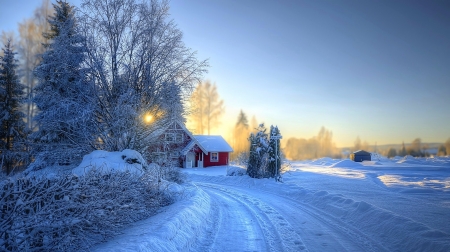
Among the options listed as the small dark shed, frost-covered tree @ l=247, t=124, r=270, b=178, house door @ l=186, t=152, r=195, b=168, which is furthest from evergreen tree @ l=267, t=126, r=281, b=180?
the small dark shed

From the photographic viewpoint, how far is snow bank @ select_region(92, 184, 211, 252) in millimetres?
4922

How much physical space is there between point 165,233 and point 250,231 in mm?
2794

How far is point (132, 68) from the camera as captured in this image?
12.3 metres

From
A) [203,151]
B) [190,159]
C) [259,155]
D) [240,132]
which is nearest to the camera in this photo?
[259,155]

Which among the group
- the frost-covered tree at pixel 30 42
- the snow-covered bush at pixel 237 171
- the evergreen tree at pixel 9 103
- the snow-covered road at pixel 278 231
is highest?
the frost-covered tree at pixel 30 42

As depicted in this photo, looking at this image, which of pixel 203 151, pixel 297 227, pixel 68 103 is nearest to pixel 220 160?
pixel 203 151

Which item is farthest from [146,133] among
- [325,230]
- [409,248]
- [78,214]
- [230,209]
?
[409,248]

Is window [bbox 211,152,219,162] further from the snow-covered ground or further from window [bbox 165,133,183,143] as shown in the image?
the snow-covered ground

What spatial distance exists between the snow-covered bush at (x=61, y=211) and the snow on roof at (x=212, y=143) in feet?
94.6

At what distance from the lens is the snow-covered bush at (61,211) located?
3988mm

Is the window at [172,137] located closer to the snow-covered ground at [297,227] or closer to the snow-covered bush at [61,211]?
the snow-covered ground at [297,227]

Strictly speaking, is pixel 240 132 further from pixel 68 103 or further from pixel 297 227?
pixel 297 227

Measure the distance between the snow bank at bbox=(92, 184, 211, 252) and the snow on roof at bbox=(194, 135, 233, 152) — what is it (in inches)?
1079

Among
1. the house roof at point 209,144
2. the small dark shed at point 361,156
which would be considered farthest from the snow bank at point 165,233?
the small dark shed at point 361,156
